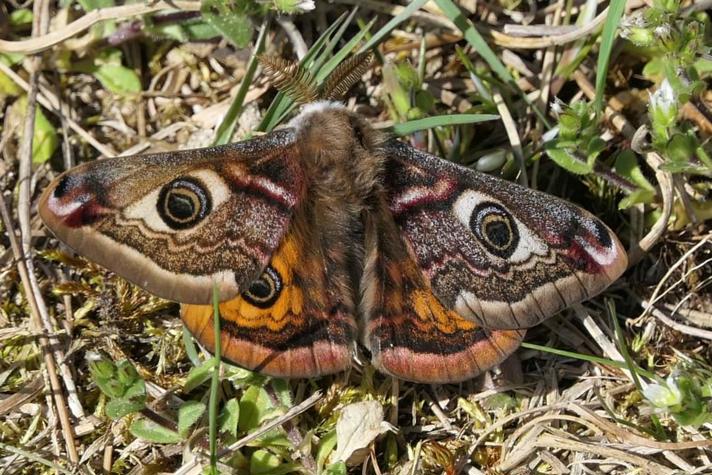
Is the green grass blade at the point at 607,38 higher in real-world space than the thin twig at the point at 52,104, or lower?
higher

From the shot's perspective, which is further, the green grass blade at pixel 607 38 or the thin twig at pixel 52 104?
the thin twig at pixel 52 104

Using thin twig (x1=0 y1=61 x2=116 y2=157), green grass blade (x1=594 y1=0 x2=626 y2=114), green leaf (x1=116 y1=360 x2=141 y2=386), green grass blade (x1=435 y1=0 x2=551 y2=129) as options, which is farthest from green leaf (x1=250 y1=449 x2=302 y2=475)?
green grass blade (x1=594 y1=0 x2=626 y2=114)

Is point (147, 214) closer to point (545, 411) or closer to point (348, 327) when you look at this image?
point (348, 327)

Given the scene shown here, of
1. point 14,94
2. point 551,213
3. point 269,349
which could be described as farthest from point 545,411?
point 14,94

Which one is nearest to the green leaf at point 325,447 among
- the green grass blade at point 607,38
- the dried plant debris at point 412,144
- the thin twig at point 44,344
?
the dried plant debris at point 412,144

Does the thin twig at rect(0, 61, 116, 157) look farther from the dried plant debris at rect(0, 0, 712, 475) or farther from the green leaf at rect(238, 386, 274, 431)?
the green leaf at rect(238, 386, 274, 431)

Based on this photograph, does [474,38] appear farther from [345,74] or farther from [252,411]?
[252,411]

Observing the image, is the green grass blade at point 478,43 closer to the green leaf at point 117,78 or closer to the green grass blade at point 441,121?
the green grass blade at point 441,121
